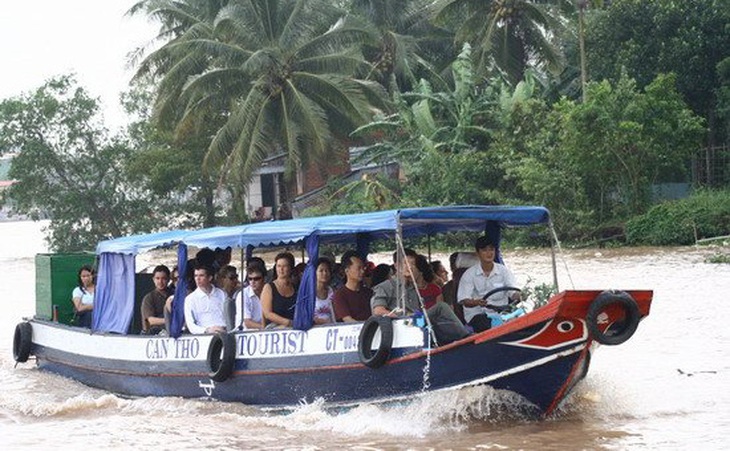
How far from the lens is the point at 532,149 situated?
98.4ft

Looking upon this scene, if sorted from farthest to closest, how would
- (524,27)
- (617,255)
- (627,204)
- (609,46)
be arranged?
(524,27) < (609,46) < (627,204) < (617,255)

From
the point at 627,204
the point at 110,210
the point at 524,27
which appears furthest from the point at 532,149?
the point at 110,210

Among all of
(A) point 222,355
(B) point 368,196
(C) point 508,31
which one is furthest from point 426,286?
(C) point 508,31

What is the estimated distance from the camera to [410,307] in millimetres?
10812

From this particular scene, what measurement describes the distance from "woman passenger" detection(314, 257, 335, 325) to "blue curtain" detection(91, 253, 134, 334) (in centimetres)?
264

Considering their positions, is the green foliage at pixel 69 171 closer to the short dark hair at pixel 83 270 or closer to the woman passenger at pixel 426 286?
the short dark hair at pixel 83 270

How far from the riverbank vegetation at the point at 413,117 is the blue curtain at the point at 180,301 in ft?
56.0

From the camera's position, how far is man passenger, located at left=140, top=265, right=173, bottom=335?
42.7 ft

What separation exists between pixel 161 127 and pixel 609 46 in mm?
12236

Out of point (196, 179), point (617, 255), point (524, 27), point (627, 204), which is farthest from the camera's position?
point (196, 179)

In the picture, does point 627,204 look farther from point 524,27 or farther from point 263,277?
point 263,277

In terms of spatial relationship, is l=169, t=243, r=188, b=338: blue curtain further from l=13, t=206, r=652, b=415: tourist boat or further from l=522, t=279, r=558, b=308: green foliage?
l=522, t=279, r=558, b=308: green foliage

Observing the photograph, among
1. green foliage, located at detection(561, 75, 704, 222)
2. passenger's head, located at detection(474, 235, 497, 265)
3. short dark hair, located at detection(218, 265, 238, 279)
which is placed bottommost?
short dark hair, located at detection(218, 265, 238, 279)

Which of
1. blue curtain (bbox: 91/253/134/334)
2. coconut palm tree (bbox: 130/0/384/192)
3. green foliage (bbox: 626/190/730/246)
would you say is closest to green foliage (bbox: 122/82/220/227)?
coconut palm tree (bbox: 130/0/384/192)
